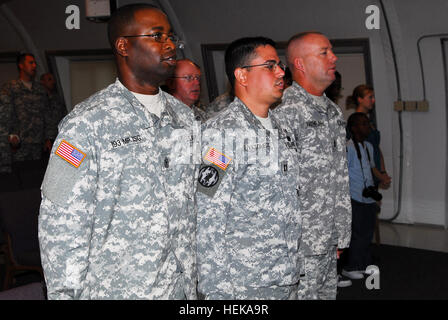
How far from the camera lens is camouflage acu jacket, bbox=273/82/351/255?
305cm

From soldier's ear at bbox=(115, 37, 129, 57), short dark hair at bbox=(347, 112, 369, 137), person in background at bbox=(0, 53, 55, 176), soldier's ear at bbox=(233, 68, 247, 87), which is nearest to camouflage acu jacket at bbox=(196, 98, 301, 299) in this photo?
soldier's ear at bbox=(233, 68, 247, 87)

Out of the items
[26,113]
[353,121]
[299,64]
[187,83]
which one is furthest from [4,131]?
[299,64]

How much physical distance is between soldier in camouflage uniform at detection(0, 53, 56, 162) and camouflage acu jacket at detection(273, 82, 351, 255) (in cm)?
445

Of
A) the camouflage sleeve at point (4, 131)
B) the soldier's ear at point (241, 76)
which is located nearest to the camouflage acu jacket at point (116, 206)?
the soldier's ear at point (241, 76)

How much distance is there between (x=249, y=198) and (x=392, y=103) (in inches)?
205

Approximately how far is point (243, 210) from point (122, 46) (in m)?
0.77

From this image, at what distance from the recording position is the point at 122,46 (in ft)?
6.53

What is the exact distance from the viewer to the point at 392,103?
7102 millimetres

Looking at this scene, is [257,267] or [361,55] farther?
[361,55]

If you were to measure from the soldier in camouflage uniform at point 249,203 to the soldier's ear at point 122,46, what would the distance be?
Result: 49cm

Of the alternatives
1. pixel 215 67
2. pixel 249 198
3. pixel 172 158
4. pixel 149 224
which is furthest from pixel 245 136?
pixel 215 67

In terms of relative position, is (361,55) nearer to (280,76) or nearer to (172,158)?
(280,76)

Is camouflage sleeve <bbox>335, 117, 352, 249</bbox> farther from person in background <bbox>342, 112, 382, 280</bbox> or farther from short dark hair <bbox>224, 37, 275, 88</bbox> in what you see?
person in background <bbox>342, 112, 382, 280</bbox>

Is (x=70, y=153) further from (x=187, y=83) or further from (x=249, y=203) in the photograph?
(x=187, y=83)
